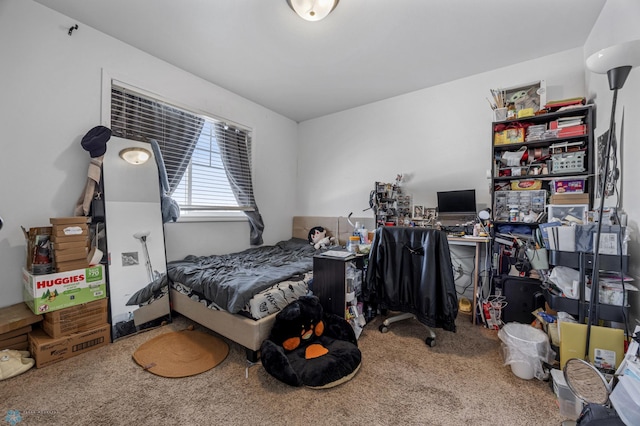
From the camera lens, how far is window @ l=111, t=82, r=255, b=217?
100 inches

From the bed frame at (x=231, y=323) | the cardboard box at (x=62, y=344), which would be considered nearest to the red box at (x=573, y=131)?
the bed frame at (x=231, y=323)

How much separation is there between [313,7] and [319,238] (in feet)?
8.97

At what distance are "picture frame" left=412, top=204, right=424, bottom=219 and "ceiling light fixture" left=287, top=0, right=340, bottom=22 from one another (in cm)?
232

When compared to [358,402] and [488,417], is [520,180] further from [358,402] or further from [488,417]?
[358,402]

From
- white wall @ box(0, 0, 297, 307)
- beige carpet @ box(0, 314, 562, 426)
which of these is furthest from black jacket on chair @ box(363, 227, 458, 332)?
white wall @ box(0, 0, 297, 307)

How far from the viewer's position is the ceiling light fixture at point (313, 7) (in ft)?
6.01

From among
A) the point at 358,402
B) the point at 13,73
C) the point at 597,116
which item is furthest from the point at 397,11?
the point at 13,73

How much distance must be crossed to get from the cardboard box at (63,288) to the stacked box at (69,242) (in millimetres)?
59

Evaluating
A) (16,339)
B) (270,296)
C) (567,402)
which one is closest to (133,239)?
(16,339)

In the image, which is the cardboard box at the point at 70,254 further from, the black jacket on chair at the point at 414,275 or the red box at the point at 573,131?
the red box at the point at 573,131

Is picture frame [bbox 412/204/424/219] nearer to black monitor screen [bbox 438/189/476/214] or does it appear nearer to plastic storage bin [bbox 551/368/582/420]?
black monitor screen [bbox 438/189/476/214]

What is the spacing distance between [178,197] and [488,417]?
10.7ft

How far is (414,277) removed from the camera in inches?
81.4

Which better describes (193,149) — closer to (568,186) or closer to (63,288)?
(63,288)
